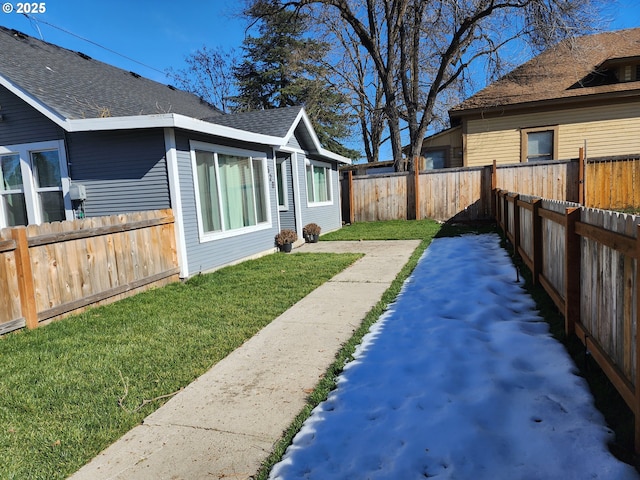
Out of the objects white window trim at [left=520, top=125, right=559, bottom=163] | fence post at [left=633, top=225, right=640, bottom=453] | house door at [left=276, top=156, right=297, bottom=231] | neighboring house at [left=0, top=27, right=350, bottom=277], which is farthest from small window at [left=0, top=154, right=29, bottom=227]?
white window trim at [left=520, top=125, right=559, bottom=163]

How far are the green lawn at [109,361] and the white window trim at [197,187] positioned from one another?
130cm

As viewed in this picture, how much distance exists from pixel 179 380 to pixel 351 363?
1393 mm

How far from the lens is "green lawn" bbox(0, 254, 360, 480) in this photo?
8.41 ft

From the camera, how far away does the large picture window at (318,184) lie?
42.7 feet

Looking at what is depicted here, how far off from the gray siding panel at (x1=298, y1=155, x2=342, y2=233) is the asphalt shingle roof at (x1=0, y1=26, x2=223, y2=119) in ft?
13.6

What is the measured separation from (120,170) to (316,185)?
23.7 feet

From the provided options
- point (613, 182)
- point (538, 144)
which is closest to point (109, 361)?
point (613, 182)

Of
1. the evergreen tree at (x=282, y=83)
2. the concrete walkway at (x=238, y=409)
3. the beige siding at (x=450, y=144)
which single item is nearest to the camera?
the concrete walkway at (x=238, y=409)

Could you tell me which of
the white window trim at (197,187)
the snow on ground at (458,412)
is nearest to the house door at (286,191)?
the white window trim at (197,187)

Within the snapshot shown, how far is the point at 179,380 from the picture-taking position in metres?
3.36

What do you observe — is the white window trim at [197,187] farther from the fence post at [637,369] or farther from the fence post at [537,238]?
the fence post at [637,369]

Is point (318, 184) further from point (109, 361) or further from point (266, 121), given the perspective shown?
point (109, 361)

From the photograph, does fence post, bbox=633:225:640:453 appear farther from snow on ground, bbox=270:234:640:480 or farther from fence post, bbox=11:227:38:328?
fence post, bbox=11:227:38:328

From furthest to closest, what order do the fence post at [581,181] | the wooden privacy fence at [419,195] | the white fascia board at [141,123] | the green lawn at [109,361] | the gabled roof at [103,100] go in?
1. the wooden privacy fence at [419,195]
2. the fence post at [581,181]
3. the gabled roof at [103,100]
4. the white fascia board at [141,123]
5. the green lawn at [109,361]
